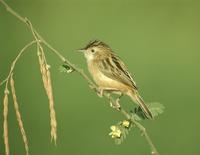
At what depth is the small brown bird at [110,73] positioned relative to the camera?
4.51 meters

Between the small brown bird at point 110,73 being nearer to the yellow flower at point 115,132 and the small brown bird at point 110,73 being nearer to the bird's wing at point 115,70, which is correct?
the bird's wing at point 115,70

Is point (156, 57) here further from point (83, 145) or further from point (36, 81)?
point (83, 145)

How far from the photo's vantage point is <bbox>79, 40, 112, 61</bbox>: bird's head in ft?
16.4

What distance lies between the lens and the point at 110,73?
15.1 feet

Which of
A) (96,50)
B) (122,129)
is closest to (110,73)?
(96,50)

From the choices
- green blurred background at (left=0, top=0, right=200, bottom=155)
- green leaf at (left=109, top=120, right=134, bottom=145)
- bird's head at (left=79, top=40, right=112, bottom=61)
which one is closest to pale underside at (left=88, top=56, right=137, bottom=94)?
bird's head at (left=79, top=40, right=112, bottom=61)

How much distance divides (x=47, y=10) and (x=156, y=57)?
84.2 inches

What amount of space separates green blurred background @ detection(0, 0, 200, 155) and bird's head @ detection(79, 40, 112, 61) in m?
2.14

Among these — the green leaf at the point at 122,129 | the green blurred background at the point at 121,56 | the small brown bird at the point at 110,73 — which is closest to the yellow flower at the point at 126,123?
the green leaf at the point at 122,129

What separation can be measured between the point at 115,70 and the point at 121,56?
496 cm

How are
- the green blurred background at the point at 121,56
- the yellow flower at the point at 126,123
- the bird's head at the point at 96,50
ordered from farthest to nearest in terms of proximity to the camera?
the green blurred background at the point at 121,56 < the bird's head at the point at 96,50 < the yellow flower at the point at 126,123

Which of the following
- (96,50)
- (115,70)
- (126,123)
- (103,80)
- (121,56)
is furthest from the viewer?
(121,56)

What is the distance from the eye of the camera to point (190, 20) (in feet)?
36.6

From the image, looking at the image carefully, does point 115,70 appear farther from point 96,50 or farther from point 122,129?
point 122,129
